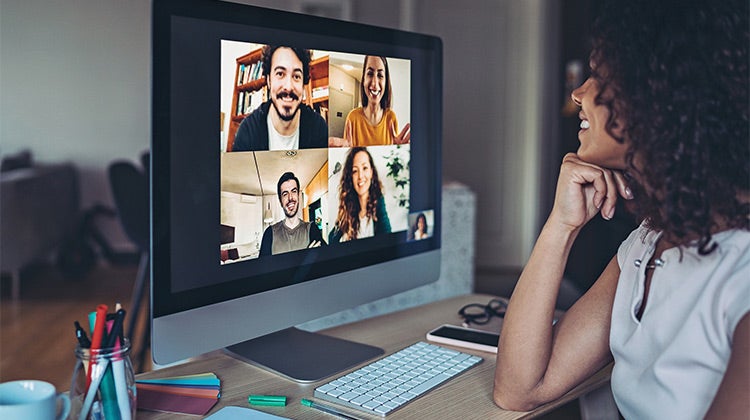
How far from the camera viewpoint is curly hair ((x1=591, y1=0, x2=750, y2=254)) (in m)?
0.90

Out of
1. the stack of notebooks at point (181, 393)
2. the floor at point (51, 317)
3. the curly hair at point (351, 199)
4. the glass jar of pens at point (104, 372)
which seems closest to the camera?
the glass jar of pens at point (104, 372)

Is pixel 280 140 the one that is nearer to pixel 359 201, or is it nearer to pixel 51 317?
pixel 359 201

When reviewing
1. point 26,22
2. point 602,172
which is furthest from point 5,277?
point 602,172

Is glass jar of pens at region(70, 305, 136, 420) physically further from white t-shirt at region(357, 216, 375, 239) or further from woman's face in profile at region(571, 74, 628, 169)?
woman's face in profile at region(571, 74, 628, 169)

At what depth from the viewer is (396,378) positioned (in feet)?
3.54

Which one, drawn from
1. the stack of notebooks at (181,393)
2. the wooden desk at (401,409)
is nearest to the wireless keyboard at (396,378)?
the wooden desk at (401,409)

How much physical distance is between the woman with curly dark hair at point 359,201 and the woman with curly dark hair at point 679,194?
34 cm

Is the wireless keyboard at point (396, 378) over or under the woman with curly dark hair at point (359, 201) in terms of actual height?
under

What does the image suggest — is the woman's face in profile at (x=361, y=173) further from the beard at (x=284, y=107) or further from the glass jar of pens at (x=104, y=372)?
the glass jar of pens at (x=104, y=372)

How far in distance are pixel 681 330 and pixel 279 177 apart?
55 cm

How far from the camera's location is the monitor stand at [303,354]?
111 centimetres

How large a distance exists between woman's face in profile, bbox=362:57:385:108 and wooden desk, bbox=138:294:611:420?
15.6 inches

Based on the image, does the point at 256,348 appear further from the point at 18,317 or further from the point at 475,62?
the point at 475,62

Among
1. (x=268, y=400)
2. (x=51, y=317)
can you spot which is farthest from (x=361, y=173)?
(x=51, y=317)
